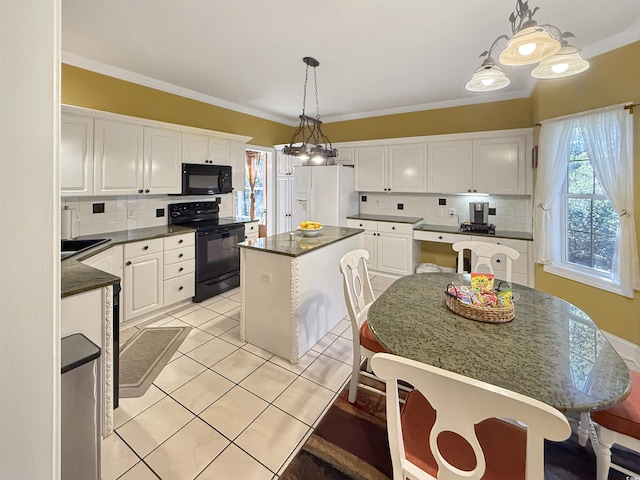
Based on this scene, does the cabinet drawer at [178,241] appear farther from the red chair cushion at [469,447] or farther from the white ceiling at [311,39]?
the red chair cushion at [469,447]

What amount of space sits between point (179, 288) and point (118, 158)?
1526 mm

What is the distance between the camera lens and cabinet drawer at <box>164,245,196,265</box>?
3352 millimetres

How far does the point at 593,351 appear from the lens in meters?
1.27

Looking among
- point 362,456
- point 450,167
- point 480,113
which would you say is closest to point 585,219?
point 450,167

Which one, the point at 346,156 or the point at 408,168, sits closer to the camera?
the point at 408,168

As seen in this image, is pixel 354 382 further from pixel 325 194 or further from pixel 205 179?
pixel 325 194

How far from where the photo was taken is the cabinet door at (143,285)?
3021mm

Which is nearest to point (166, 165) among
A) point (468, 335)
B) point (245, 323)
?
→ point (245, 323)

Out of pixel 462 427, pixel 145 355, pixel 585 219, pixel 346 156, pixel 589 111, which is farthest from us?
pixel 346 156

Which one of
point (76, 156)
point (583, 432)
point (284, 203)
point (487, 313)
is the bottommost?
point (583, 432)

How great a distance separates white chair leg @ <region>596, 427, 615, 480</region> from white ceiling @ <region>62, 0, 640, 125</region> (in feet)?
8.69

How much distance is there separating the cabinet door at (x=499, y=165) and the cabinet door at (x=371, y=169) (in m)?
1.33

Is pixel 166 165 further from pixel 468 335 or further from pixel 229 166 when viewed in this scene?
pixel 468 335

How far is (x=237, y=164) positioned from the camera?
4.45m
